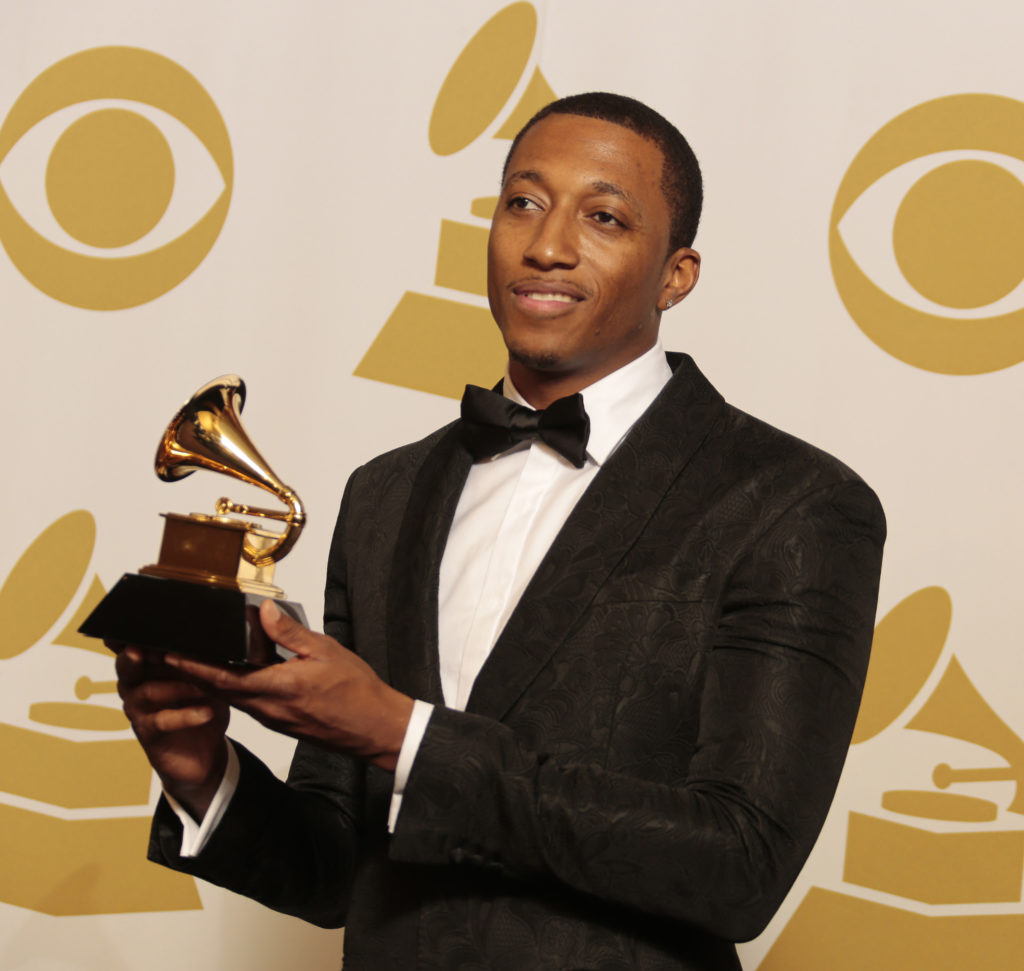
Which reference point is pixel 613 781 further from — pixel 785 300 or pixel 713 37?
pixel 713 37

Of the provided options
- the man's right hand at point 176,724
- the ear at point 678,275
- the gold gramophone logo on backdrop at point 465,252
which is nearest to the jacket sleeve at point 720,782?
the man's right hand at point 176,724

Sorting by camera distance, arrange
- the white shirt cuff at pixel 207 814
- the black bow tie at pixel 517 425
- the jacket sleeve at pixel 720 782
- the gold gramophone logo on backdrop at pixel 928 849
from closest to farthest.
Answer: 1. the jacket sleeve at pixel 720 782
2. the white shirt cuff at pixel 207 814
3. the black bow tie at pixel 517 425
4. the gold gramophone logo on backdrop at pixel 928 849

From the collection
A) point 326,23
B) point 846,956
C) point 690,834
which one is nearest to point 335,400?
point 326,23

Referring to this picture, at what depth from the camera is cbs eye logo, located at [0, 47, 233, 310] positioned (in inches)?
133

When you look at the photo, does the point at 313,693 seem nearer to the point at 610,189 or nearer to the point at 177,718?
the point at 177,718

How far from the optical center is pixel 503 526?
1.80 m

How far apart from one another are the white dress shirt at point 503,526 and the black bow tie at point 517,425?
0.03m

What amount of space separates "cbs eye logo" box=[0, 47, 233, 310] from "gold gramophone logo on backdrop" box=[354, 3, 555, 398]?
0.56m

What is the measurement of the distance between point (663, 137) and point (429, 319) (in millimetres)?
1371

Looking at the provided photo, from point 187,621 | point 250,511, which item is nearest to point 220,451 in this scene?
point 250,511

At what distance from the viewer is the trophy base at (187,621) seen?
4.34ft

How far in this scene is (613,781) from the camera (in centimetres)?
146

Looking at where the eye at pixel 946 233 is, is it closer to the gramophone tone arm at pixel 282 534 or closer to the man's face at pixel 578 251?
the man's face at pixel 578 251

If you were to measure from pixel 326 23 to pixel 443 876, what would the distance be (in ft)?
8.15
